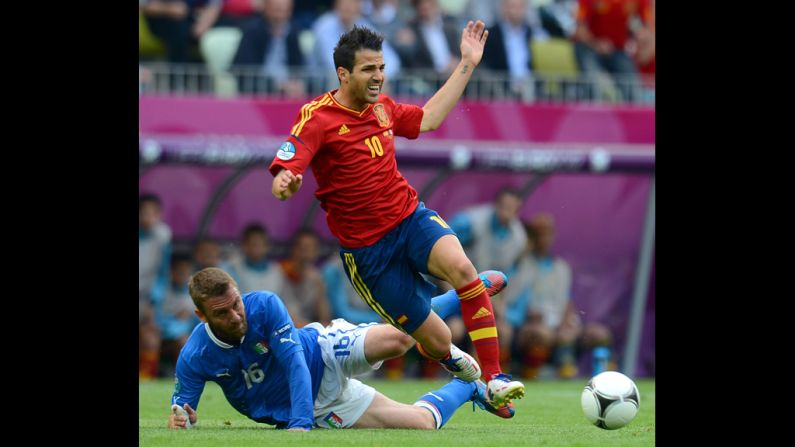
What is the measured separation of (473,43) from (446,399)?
2296 mm

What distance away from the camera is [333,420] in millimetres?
8758

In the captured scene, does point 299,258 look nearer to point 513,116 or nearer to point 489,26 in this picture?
point 513,116

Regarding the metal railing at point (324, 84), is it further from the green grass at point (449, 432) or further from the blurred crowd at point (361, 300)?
the green grass at point (449, 432)

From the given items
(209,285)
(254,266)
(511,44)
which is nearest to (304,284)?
(254,266)

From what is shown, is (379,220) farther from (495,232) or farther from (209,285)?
(495,232)

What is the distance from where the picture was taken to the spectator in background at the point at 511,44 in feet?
53.2

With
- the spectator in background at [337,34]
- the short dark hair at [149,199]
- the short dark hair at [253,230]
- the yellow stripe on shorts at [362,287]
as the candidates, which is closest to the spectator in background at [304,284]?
the short dark hair at [253,230]

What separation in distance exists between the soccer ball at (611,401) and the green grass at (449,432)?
8 centimetres

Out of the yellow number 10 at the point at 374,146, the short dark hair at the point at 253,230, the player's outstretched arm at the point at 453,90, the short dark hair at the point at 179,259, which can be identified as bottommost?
the short dark hair at the point at 179,259

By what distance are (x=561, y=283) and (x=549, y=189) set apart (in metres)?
1.05

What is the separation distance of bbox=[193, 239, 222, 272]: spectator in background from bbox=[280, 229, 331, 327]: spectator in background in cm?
71
